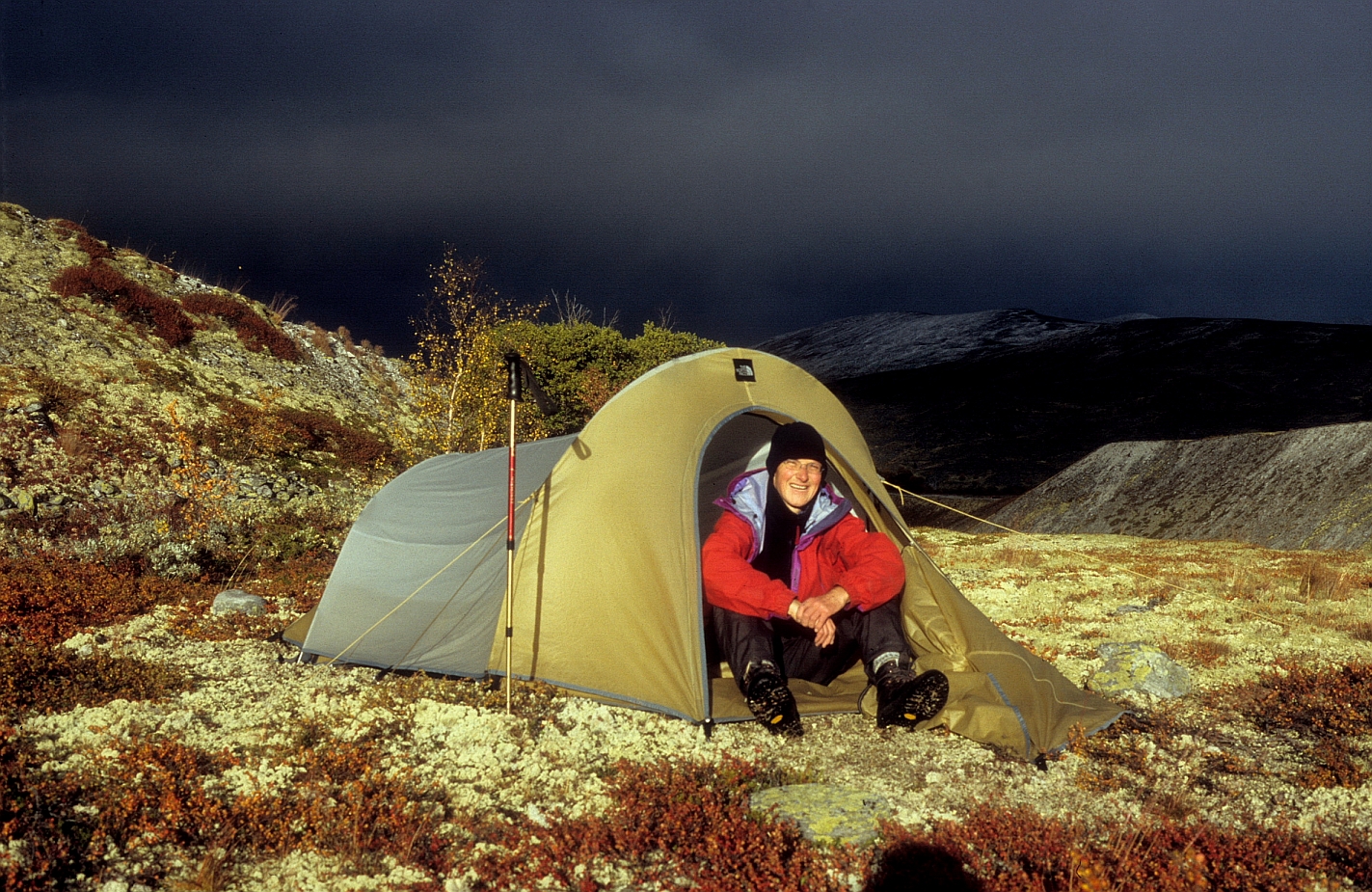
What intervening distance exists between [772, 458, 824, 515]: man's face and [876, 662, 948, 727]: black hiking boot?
140cm

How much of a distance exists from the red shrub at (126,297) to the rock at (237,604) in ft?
54.3

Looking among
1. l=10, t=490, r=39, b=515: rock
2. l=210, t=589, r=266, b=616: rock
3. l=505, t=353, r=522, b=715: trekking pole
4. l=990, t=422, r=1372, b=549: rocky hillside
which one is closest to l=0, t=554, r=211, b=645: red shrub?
l=210, t=589, r=266, b=616: rock

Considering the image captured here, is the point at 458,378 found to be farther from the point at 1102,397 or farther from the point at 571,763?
the point at 1102,397

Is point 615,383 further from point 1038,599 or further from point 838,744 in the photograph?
point 838,744

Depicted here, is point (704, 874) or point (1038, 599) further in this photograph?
point (1038, 599)

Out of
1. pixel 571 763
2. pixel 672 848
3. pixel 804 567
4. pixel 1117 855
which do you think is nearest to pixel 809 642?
pixel 804 567

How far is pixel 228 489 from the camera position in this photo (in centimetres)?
1562

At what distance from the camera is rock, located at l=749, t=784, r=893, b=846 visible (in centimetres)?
452

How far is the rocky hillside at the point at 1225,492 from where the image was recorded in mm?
18312

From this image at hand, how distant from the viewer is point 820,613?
5.86 meters

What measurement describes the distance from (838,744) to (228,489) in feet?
44.8

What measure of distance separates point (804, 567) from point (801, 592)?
0.64 feet

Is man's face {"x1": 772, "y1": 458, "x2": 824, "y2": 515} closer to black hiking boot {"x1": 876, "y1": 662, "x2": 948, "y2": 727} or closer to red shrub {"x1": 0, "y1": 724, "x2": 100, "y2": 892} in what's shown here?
black hiking boot {"x1": 876, "y1": 662, "x2": 948, "y2": 727}

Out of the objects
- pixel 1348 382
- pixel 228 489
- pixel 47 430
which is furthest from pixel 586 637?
pixel 1348 382
